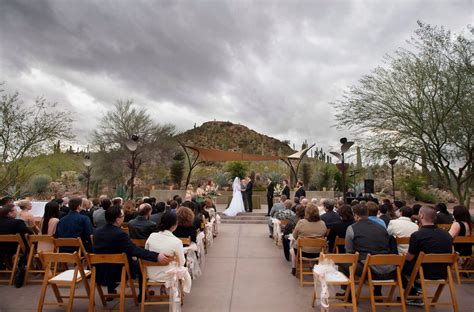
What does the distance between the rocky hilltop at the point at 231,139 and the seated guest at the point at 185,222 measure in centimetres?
9563

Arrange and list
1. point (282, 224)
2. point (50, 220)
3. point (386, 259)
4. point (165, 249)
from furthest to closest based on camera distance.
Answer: point (282, 224)
point (50, 220)
point (165, 249)
point (386, 259)

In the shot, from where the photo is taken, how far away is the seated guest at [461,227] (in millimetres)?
5980

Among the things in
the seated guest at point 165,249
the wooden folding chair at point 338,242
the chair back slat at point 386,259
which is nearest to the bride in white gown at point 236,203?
the wooden folding chair at point 338,242

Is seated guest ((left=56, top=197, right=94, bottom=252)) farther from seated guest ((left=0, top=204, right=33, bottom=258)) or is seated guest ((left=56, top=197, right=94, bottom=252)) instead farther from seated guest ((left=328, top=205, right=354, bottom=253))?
seated guest ((left=328, top=205, right=354, bottom=253))

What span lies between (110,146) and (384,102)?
2738 cm

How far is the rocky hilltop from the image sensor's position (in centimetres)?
10500

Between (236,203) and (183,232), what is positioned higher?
(236,203)

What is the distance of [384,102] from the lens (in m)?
13.6

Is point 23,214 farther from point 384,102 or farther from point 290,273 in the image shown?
point 384,102

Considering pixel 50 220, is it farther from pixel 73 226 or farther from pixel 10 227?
pixel 73 226

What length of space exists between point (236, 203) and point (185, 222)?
10899 millimetres

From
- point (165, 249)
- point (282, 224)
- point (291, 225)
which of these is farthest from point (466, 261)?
point (165, 249)

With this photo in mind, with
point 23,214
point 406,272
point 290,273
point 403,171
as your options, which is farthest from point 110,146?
point 406,272

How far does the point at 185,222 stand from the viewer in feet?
19.2
